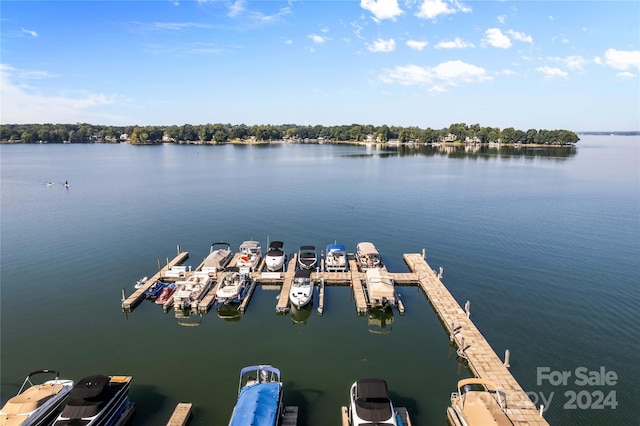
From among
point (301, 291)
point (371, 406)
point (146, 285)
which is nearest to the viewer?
point (371, 406)

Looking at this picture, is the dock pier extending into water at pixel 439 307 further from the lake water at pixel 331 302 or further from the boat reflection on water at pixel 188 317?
the lake water at pixel 331 302

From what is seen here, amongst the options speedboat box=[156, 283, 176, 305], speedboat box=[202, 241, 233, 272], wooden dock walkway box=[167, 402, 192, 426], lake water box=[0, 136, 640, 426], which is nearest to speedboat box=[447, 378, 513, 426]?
lake water box=[0, 136, 640, 426]

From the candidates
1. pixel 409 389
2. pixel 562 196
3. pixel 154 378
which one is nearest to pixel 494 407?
pixel 409 389

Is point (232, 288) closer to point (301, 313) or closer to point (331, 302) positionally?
point (301, 313)

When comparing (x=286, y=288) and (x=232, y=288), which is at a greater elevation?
(x=232, y=288)

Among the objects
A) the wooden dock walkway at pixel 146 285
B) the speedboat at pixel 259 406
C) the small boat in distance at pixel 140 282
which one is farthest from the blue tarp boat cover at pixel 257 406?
the small boat in distance at pixel 140 282

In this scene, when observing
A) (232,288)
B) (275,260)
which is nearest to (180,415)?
(232,288)
